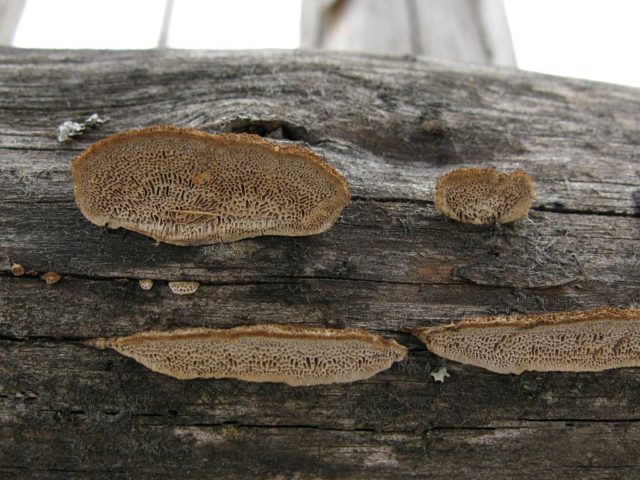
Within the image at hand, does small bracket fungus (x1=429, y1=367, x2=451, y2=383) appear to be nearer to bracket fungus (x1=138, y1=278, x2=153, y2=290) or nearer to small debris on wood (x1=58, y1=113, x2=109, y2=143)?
bracket fungus (x1=138, y1=278, x2=153, y2=290)

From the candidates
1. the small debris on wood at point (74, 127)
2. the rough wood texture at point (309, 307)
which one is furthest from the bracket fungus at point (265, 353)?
the small debris on wood at point (74, 127)

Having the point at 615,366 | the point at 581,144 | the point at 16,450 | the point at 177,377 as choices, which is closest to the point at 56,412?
the point at 16,450

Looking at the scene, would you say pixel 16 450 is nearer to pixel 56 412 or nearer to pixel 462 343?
pixel 56 412

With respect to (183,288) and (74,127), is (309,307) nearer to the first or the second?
(183,288)

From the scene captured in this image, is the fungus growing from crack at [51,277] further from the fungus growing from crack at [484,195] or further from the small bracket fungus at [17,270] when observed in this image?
the fungus growing from crack at [484,195]

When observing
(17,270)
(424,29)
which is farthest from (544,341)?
(424,29)

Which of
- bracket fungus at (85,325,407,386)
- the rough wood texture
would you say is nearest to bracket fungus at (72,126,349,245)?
the rough wood texture

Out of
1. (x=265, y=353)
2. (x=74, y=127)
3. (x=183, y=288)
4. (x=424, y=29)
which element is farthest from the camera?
(x=424, y=29)
